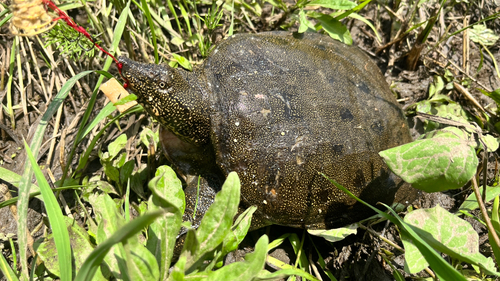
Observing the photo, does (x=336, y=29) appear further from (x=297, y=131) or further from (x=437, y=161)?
(x=437, y=161)

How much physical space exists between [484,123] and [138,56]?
275 cm

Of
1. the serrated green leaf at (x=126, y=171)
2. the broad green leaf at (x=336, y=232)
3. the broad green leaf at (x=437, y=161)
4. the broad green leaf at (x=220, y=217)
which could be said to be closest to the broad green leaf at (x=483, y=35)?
the broad green leaf at (x=437, y=161)

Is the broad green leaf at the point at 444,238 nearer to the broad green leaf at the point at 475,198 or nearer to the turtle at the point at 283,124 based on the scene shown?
the turtle at the point at 283,124

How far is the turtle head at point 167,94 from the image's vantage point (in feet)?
6.76

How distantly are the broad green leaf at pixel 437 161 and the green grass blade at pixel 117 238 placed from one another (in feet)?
3.31

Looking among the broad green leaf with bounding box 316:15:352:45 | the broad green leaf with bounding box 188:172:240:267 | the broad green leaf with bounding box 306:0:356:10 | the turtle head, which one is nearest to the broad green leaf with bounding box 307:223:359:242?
the broad green leaf with bounding box 188:172:240:267

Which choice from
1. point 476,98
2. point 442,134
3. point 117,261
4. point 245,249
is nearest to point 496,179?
point 476,98

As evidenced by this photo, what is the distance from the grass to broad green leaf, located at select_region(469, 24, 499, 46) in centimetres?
1

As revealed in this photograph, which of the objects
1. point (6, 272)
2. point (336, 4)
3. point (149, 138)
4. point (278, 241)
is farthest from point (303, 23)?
point (6, 272)

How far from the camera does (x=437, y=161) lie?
1521 mm

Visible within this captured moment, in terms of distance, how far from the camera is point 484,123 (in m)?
2.74

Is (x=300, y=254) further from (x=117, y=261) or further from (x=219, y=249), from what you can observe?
(x=117, y=261)

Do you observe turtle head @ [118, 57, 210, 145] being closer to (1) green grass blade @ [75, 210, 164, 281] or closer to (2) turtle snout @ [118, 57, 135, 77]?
(2) turtle snout @ [118, 57, 135, 77]

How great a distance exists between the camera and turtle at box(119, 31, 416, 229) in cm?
199
